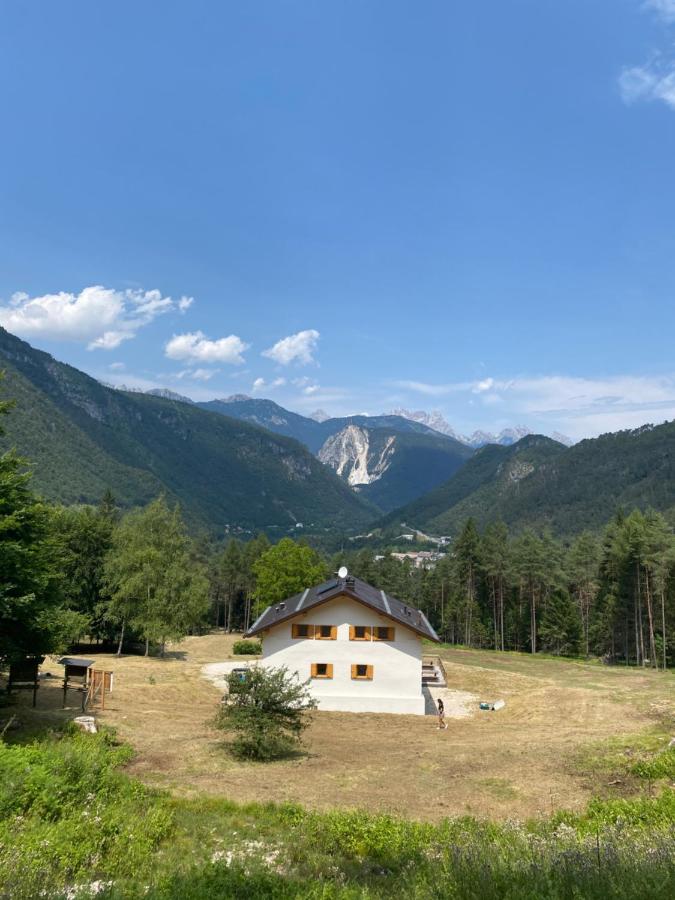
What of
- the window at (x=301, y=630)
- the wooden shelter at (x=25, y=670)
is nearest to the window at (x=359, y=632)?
the window at (x=301, y=630)

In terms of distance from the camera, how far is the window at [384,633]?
103 ft

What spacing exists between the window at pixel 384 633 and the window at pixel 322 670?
117 inches

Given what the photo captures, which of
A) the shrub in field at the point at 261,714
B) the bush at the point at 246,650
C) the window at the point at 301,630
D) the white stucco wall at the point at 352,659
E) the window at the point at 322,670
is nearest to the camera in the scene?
the shrub in field at the point at 261,714

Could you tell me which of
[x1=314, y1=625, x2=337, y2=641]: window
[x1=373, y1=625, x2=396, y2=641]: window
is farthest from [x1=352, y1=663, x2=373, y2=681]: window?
[x1=314, y1=625, x2=337, y2=641]: window

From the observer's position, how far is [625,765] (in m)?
17.3

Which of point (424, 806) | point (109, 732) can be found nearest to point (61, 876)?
point (424, 806)

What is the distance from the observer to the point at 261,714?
19.9 meters

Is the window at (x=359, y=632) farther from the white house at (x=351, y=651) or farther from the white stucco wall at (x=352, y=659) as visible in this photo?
the white stucco wall at (x=352, y=659)

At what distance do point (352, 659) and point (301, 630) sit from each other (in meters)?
3.23

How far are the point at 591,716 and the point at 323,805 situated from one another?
1805 centimetres

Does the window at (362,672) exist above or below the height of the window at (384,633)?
below

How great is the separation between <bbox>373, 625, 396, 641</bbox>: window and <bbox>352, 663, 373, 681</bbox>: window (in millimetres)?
1620

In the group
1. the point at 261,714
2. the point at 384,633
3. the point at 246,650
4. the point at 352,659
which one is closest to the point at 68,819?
the point at 261,714

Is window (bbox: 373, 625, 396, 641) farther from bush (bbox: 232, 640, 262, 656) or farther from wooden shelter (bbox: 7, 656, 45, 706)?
bush (bbox: 232, 640, 262, 656)
